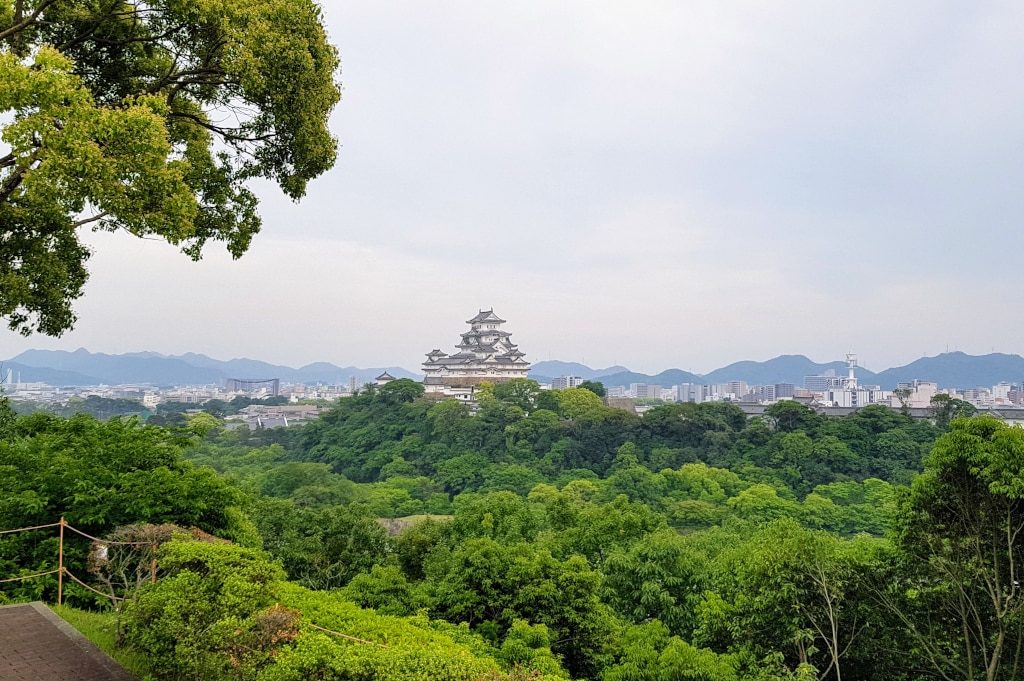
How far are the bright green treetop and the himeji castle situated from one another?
1874 inches

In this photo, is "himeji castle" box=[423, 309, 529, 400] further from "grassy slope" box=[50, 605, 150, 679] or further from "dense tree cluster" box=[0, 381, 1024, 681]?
"grassy slope" box=[50, 605, 150, 679]

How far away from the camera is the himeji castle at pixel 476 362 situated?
55.0 metres

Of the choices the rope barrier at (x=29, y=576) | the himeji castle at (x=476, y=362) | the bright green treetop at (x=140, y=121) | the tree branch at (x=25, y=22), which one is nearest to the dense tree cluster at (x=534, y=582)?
the rope barrier at (x=29, y=576)

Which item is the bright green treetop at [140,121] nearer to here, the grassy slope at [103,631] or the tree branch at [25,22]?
the tree branch at [25,22]

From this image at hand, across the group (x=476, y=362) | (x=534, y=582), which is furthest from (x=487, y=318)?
(x=534, y=582)

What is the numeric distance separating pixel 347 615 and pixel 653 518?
14.4m

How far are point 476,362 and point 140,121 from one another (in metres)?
53.0

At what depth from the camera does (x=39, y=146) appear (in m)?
3.96

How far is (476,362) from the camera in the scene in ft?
187

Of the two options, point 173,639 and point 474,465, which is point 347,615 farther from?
point 474,465

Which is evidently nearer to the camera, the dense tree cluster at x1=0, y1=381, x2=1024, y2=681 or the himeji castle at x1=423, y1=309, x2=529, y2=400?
the dense tree cluster at x1=0, y1=381, x2=1024, y2=681

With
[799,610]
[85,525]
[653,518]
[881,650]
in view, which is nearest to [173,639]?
[85,525]

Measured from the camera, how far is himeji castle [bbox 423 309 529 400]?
55031 millimetres

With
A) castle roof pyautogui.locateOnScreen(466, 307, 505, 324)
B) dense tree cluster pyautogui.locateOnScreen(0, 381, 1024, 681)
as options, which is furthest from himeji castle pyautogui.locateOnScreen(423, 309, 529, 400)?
dense tree cluster pyautogui.locateOnScreen(0, 381, 1024, 681)
